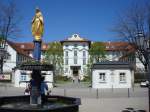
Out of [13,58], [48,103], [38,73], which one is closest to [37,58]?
[38,73]

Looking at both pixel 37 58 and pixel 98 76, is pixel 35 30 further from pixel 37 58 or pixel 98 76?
pixel 98 76

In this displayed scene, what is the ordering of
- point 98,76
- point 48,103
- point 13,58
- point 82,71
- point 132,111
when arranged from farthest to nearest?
1. point 82,71
2. point 13,58
3. point 98,76
4. point 48,103
5. point 132,111

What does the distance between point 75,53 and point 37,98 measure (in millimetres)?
87326

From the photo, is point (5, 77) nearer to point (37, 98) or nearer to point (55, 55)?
point (55, 55)

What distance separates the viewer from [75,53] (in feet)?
346

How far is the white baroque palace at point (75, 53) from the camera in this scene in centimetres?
10444

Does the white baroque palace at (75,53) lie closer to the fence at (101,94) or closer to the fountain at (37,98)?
the fence at (101,94)

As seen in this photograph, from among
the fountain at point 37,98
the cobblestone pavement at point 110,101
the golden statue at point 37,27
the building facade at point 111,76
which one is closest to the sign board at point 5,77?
the building facade at point 111,76

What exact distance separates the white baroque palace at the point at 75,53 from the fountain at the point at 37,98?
82.9 meters

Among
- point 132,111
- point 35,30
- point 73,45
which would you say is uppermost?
point 73,45

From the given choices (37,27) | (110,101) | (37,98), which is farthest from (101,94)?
(37,98)

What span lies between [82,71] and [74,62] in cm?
458

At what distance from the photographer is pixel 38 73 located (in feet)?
59.8

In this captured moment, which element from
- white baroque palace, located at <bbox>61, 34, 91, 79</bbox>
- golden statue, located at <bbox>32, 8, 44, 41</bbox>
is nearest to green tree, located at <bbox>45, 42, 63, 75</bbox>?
white baroque palace, located at <bbox>61, 34, 91, 79</bbox>
